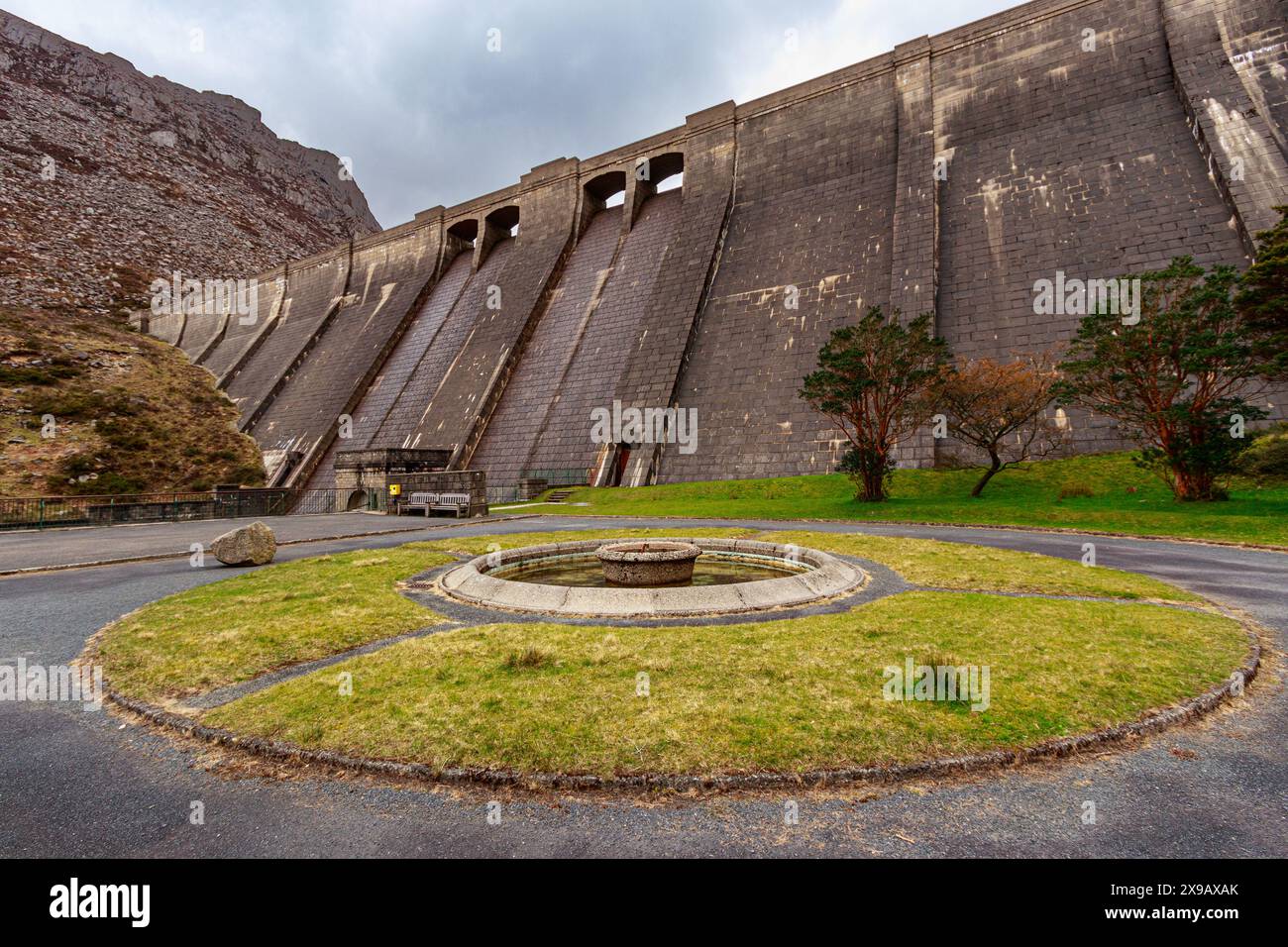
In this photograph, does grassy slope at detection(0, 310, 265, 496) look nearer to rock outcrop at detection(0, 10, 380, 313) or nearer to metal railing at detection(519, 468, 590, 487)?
rock outcrop at detection(0, 10, 380, 313)

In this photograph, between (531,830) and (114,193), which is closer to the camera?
(531,830)

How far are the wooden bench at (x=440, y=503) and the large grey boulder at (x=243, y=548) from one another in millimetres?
11130

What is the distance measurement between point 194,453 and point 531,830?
44634 millimetres

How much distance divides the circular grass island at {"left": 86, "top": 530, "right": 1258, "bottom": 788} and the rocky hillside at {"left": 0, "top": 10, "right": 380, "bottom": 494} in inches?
1326

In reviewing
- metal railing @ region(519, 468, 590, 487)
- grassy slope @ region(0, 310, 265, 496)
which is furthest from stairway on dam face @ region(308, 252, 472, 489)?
metal railing @ region(519, 468, 590, 487)

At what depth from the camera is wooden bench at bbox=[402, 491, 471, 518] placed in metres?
23.3

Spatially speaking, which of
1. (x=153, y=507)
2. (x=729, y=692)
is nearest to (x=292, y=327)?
(x=153, y=507)

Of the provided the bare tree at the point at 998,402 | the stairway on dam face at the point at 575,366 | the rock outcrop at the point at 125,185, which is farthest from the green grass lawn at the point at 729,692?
the rock outcrop at the point at 125,185

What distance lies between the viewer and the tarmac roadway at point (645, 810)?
279 cm

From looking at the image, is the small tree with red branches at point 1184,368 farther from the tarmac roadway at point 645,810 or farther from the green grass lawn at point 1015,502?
the tarmac roadway at point 645,810

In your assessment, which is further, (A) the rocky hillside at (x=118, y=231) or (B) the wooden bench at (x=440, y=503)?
(A) the rocky hillside at (x=118, y=231)
